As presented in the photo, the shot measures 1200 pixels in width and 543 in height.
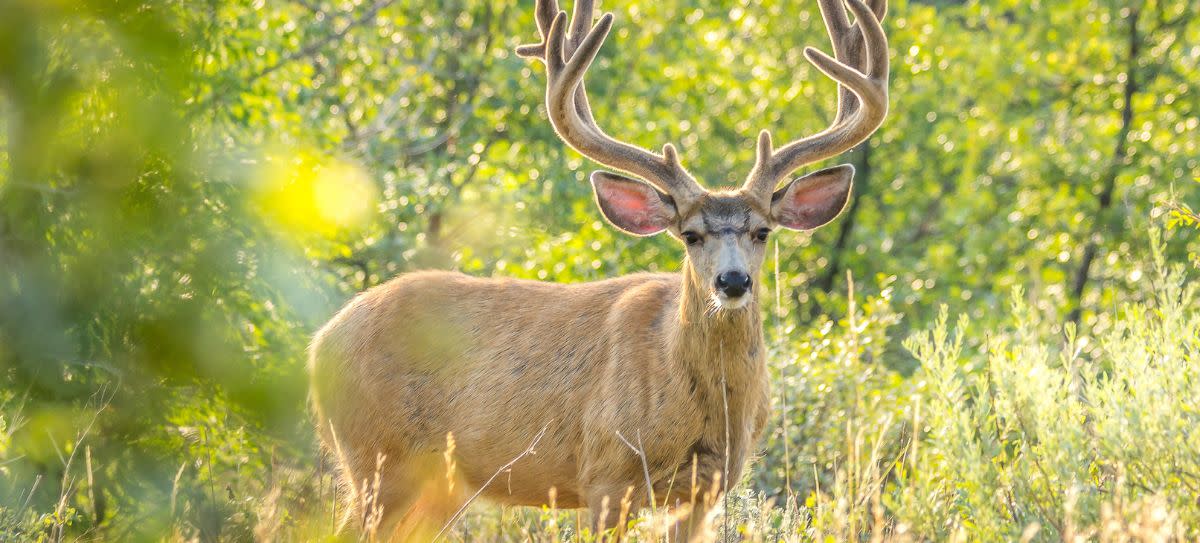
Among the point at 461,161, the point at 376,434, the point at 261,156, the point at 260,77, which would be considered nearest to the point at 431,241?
the point at 461,161

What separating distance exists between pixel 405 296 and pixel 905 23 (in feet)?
27.9

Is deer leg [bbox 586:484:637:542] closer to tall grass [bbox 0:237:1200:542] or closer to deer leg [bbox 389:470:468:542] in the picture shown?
tall grass [bbox 0:237:1200:542]

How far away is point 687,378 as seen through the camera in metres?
6.29

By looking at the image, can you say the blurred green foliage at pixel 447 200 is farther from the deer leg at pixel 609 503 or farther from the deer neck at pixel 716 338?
the deer leg at pixel 609 503

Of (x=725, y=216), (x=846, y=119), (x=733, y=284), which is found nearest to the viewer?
(x=733, y=284)

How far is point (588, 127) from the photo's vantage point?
22.9 ft

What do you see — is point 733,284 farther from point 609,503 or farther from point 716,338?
point 609,503

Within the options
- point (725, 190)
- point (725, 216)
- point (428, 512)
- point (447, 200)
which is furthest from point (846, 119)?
point (447, 200)

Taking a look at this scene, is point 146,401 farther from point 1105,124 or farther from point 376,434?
point 1105,124

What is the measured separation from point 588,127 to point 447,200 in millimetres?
4725

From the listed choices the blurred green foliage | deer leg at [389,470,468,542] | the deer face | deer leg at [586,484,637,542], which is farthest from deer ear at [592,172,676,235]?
deer leg at [389,470,468,542]

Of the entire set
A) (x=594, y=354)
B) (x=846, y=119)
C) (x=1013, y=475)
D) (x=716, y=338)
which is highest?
(x=846, y=119)

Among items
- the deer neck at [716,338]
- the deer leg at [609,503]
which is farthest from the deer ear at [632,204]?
the deer leg at [609,503]

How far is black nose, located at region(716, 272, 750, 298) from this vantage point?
5.95m
